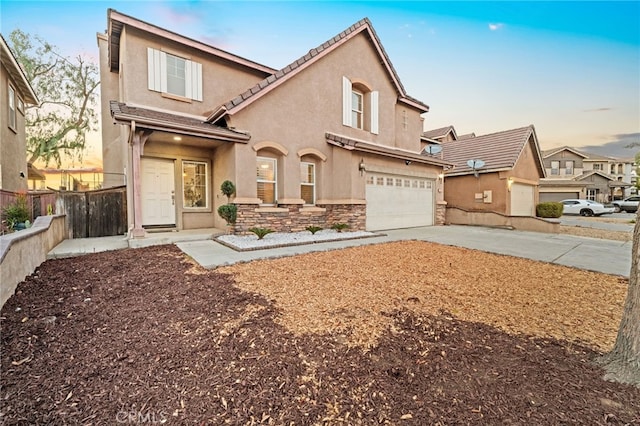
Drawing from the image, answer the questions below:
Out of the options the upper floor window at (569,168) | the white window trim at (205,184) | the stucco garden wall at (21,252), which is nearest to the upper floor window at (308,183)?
the white window trim at (205,184)

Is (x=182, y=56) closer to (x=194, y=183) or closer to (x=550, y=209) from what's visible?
(x=194, y=183)

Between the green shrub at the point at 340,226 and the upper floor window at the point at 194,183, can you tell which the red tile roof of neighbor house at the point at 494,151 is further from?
the upper floor window at the point at 194,183

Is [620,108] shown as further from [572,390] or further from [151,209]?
[151,209]

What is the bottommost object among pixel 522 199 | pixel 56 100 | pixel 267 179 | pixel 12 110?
pixel 522 199

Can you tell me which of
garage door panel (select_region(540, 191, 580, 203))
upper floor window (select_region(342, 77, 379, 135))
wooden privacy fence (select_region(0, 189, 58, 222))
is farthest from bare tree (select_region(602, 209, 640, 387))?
garage door panel (select_region(540, 191, 580, 203))

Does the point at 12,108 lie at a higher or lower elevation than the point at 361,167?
higher

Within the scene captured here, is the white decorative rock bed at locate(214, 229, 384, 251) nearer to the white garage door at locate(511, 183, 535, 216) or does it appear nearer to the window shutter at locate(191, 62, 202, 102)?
the window shutter at locate(191, 62, 202, 102)

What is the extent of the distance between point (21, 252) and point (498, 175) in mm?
17921

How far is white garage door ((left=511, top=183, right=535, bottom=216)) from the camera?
15.1 meters

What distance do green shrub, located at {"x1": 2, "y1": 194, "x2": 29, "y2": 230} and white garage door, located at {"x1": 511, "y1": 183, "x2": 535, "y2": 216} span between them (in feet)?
65.7

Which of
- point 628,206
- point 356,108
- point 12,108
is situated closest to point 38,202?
point 12,108

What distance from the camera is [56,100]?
19453 millimetres

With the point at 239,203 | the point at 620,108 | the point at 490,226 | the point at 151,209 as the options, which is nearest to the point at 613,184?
the point at 620,108

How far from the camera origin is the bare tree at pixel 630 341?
2.21 metres
